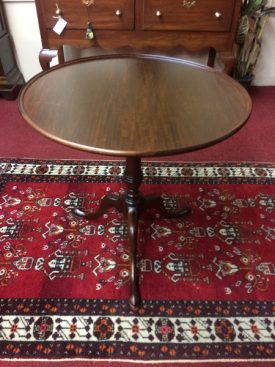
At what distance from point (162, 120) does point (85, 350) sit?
81 centimetres

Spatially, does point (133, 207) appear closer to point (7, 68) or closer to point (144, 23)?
point (144, 23)

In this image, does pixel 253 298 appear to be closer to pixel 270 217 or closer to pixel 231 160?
pixel 270 217

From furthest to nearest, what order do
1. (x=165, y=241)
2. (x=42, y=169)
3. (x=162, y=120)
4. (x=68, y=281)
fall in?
(x=42, y=169) < (x=165, y=241) < (x=68, y=281) < (x=162, y=120)

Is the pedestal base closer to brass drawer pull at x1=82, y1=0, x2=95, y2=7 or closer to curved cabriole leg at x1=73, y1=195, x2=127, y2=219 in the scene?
curved cabriole leg at x1=73, y1=195, x2=127, y2=219

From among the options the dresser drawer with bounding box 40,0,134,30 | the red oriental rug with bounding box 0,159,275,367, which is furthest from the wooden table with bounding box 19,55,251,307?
the dresser drawer with bounding box 40,0,134,30

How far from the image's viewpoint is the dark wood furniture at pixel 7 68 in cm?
237

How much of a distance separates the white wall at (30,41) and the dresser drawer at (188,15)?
795 millimetres

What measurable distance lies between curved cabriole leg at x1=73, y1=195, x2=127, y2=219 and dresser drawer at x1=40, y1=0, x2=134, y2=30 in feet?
3.78

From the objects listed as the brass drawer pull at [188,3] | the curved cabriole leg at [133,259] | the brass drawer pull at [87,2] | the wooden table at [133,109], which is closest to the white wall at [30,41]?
the brass drawer pull at [87,2]

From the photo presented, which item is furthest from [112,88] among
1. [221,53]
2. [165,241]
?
[221,53]

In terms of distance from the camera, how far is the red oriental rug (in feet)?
3.60

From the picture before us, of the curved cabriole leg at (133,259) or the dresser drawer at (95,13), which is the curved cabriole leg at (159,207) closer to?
the curved cabriole leg at (133,259)

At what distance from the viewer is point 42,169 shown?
1865 mm

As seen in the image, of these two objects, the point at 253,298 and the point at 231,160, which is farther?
the point at 231,160
